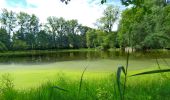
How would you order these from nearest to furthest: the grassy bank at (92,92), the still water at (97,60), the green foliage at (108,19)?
1. the grassy bank at (92,92)
2. the still water at (97,60)
3. the green foliage at (108,19)

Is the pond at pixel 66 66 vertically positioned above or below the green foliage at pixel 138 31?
below

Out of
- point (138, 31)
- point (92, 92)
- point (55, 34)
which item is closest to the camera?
point (138, 31)

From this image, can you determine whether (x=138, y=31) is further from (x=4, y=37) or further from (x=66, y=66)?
(x=4, y=37)

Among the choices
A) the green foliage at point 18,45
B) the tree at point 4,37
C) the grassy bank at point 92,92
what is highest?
the tree at point 4,37

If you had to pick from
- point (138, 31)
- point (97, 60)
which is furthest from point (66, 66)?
point (138, 31)

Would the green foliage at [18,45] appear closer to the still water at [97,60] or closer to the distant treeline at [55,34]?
the distant treeline at [55,34]

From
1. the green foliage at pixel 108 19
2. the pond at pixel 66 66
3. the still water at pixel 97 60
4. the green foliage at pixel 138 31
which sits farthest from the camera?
the green foliage at pixel 108 19

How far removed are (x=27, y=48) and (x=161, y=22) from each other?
1460 inches

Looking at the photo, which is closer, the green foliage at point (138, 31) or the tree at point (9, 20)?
the green foliage at point (138, 31)

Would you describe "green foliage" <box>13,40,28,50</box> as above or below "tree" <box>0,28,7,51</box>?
below

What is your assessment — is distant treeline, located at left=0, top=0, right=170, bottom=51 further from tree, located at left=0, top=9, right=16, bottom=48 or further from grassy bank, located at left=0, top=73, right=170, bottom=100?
grassy bank, located at left=0, top=73, right=170, bottom=100

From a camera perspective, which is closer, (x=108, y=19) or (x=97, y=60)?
(x=97, y=60)

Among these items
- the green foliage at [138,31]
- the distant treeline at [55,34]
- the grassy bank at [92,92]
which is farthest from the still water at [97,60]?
the distant treeline at [55,34]

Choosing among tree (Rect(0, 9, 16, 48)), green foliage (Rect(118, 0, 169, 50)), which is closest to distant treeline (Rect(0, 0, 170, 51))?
tree (Rect(0, 9, 16, 48))
